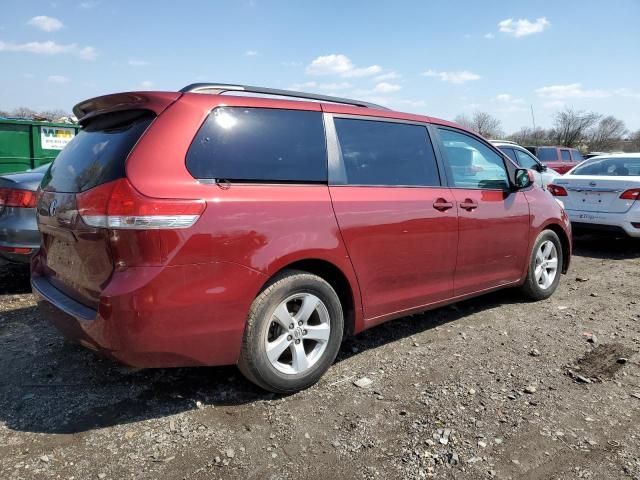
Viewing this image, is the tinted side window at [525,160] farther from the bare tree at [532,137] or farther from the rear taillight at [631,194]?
the bare tree at [532,137]

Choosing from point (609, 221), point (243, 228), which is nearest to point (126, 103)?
point (243, 228)

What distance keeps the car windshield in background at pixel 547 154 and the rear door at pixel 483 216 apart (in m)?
15.7

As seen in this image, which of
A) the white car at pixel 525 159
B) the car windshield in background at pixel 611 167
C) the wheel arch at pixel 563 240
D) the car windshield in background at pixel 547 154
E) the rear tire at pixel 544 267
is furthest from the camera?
the car windshield in background at pixel 547 154

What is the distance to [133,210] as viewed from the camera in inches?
97.3

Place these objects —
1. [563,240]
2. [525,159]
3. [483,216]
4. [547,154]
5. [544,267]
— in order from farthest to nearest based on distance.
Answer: [547,154] → [525,159] → [563,240] → [544,267] → [483,216]

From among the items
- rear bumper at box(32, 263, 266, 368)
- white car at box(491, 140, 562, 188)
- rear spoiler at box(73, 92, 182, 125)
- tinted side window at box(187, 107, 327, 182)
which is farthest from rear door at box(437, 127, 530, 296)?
white car at box(491, 140, 562, 188)

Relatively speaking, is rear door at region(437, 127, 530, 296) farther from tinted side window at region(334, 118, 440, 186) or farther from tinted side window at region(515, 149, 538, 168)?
tinted side window at region(515, 149, 538, 168)

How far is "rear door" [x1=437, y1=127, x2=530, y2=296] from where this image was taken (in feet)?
13.4

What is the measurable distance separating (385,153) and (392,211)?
0.46m

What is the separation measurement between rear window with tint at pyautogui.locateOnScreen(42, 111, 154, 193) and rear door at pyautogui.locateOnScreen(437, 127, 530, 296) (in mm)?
2411

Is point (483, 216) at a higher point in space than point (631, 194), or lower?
lower

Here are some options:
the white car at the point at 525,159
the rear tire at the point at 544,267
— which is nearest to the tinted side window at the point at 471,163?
the rear tire at the point at 544,267

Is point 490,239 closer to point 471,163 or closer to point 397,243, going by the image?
point 471,163

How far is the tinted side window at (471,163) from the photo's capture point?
13.6ft
